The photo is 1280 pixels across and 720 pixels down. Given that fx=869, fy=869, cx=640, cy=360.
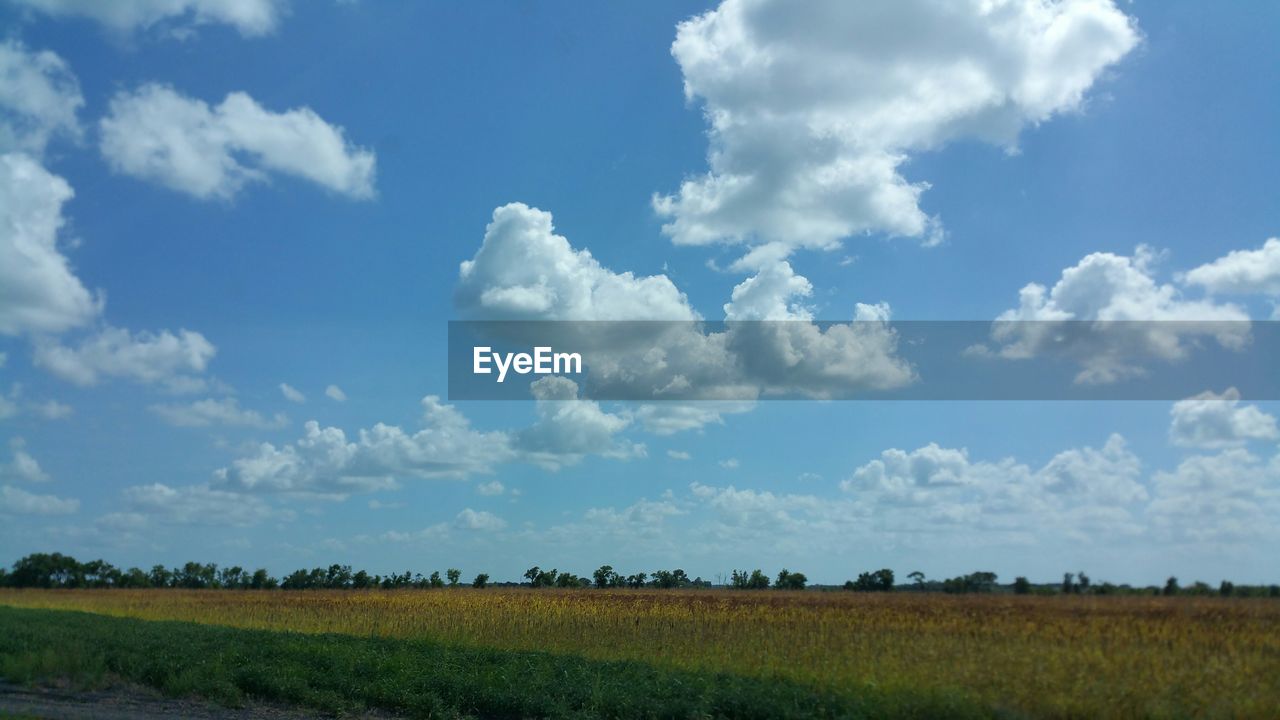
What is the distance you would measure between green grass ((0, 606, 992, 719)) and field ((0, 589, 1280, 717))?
0.53 meters

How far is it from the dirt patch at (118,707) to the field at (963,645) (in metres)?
8.67

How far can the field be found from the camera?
14.4 m

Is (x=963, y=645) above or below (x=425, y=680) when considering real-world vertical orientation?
above

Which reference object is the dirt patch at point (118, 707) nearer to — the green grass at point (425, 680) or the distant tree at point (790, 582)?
the green grass at point (425, 680)

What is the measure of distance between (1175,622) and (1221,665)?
1.40m

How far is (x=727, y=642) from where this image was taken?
23.5 metres

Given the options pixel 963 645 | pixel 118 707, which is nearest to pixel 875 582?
pixel 963 645

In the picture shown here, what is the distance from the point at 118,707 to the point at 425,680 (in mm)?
6097

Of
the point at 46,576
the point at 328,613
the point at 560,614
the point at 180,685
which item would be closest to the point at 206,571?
the point at 46,576

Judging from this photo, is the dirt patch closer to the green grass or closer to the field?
the green grass

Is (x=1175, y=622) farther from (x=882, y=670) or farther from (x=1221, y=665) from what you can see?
(x=882, y=670)

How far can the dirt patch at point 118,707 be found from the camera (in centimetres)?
1665

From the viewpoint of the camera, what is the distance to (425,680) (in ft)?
61.1

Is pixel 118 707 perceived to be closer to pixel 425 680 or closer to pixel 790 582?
pixel 425 680
